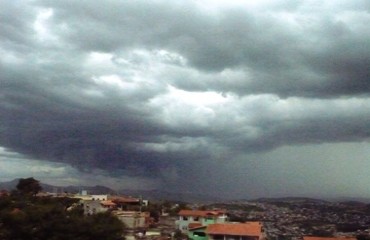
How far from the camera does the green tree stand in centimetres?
8453

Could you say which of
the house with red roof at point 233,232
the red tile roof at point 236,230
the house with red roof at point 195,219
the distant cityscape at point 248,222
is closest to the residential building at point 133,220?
the distant cityscape at point 248,222

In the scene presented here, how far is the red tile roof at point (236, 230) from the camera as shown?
6031 cm

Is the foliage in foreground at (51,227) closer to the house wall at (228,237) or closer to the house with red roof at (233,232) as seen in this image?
the house with red roof at (233,232)

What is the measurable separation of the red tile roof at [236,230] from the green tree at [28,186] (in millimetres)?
36901

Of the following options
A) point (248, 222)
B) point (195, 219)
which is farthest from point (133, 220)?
point (248, 222)

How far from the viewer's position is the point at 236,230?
6109 cm

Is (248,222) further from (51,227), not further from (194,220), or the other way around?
(51,227)

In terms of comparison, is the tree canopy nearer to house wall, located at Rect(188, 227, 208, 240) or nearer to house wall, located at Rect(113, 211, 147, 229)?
house wall, located at Rect(188, 227, 208, 240)

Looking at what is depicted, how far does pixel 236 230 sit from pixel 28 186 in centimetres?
4230

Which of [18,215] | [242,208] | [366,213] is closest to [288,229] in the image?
[366,213]

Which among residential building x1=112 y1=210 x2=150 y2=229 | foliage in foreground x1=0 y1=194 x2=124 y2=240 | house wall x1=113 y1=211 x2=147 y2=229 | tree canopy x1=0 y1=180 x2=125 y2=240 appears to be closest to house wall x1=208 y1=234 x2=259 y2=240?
residential building x1=112 y1=210 x2=150 y2=229

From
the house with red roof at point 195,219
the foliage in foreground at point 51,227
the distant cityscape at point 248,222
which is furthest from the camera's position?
the house with red roof at point 195,219

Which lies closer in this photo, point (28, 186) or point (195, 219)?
point (195, 219)

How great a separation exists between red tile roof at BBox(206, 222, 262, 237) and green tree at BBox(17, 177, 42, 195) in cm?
3690
